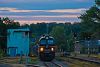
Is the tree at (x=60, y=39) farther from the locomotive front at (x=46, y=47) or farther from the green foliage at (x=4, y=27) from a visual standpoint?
the locomotive front at (x=46, y=47)

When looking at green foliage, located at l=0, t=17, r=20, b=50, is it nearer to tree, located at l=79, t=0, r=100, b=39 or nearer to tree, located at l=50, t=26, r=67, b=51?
tree, located at l=79, t=0, r=100, b=39

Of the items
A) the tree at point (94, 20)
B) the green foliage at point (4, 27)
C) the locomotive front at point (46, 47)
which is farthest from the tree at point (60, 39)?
the locomotive front at point (46, 47)

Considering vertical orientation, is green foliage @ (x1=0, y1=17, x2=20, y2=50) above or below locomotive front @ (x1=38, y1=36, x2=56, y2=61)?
above

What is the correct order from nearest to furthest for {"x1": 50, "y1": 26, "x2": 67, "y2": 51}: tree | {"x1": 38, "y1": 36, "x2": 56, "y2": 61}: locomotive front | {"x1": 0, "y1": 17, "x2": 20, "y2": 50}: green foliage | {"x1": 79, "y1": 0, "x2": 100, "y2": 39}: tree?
1. {"x1": 38, "y1": 36, "x2": 56, "y2": 61}: locomotive front
2. {"x1": 0, "y1": 17, "x2": 20, "y2": 50}: green foliage
3. {"x1": 79, "y1": 0, "x2": 100, "y2": 39}: tree
4. {"x1": 50, "y1": 26, "x2": 67, "y2": 51}: tree

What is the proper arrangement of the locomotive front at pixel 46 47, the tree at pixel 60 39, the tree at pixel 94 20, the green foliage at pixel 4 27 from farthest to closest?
the tree at pixel 60 39
the tree at pixel 94 20
the green foliage at pixel 4 27
the locomotive front at pixel 46 47

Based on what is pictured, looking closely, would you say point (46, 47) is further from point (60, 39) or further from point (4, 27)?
point (60, 39)

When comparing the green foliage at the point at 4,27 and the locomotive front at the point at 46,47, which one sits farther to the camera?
the green foliage at the point at 4,27

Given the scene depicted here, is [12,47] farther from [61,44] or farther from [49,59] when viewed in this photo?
[61,44]

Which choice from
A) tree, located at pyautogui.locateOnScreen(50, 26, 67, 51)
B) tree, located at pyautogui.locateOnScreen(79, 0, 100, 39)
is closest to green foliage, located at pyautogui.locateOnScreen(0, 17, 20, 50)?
tree, located at pyautogui.locateOnScreen(79, 0, 100, 39)

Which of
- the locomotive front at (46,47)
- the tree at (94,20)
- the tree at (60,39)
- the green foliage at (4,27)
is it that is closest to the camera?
the locomotive front at (46,47)

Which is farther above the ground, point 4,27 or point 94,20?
point 94,20

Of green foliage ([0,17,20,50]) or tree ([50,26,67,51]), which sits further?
tree ([50,26,67,51])

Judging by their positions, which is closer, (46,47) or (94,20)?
(46,47)

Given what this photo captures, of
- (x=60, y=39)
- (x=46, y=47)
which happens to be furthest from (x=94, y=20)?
(x=46, y=47)
